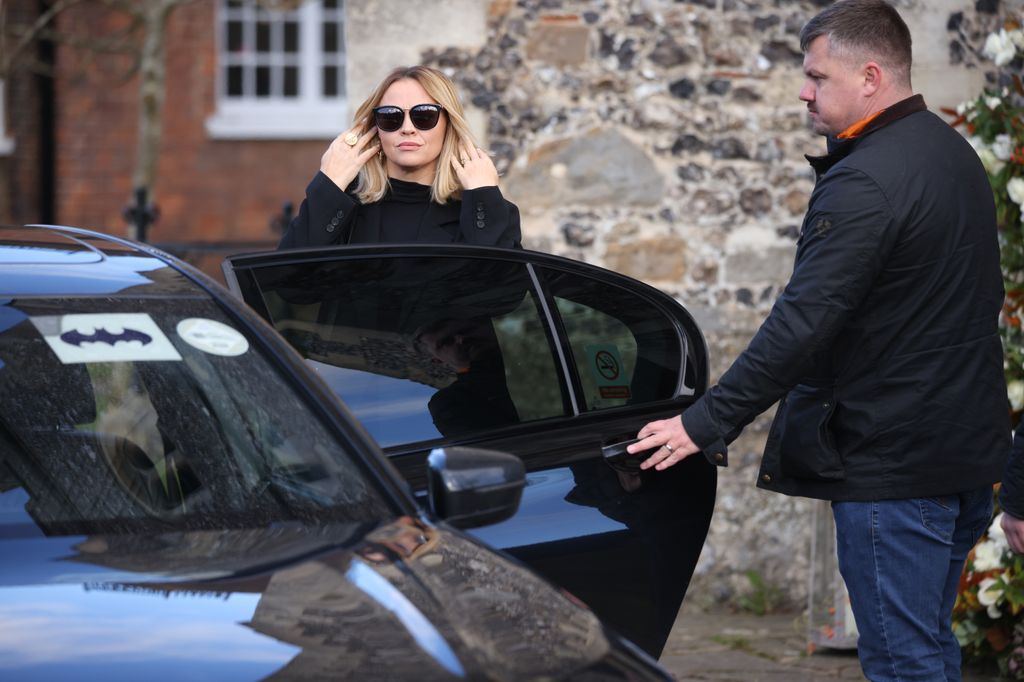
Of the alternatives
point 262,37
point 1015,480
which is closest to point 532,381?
point 1015,480

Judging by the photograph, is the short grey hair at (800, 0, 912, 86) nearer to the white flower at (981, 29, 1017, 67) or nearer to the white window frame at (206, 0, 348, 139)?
the white flower at (981, 29, 1017, 67)

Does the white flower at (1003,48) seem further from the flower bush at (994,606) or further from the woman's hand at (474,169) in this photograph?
the woman's hand at (474,169)

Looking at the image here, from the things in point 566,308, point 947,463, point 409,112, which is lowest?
point 947,463

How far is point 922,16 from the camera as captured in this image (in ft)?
21.2

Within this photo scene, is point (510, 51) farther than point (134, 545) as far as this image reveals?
Yes

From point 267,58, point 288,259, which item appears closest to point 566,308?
point 288,259

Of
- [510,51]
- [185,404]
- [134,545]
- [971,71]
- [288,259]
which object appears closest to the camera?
[134,545]

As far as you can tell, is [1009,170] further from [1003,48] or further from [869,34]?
[869,34]

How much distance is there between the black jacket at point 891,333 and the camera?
3395 mm

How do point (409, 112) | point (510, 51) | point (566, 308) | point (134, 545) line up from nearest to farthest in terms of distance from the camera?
1. point (134, 545)
2. point (566, 308)
3. point (409, 112)
4. point (510, 51)

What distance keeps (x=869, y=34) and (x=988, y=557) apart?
2155 millimetres

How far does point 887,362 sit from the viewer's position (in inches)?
136

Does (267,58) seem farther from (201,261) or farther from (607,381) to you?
(607,381)

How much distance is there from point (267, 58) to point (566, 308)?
14.4 metres
